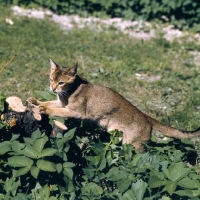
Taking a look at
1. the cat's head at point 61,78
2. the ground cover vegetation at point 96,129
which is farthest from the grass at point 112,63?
the cat's head at point 61,78

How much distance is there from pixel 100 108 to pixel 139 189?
1.91 meters

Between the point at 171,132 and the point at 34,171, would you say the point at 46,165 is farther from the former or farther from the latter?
the point at 171,132

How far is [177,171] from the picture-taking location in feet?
13.4

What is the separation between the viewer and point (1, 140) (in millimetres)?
4547

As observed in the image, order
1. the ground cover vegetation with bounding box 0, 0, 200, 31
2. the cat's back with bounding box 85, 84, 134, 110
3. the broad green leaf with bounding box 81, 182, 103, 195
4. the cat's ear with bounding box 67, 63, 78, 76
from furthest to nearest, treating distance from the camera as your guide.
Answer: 1. the ground cover vegetation with bounding box 0, 0, 200, 31
2. the cat's back with bounding box 85, 84, 134, 110
3. the cat's ear with bounding box 67, 63, 78, 76
4. the broad green leaf with bounding box 81, 182, 103, 195

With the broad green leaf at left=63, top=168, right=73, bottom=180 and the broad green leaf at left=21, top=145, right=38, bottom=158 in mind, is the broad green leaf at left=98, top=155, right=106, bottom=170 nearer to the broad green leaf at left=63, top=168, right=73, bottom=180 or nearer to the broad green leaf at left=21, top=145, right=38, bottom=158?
the broad green leaf at left=63, top=168, right=73, bottom=180

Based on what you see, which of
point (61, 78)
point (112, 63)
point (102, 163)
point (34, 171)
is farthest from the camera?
point (112, 63)

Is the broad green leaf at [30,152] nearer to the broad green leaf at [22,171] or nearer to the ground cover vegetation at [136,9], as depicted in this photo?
the broad green leaf at [22,171]

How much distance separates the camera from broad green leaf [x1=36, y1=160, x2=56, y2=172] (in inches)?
154

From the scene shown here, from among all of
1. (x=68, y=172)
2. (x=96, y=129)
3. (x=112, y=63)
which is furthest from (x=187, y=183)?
(x=112, y=63)

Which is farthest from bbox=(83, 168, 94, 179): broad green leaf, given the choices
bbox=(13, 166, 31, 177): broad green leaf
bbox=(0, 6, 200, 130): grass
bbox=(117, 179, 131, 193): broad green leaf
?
bbox=(0, 6, 200, 130): grass

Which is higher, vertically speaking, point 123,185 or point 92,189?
point 123,185

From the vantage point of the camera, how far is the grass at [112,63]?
7145 millimetres

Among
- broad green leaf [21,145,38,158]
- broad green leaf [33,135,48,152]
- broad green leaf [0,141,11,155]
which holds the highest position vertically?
broad green leaf [33,135,48,152]
